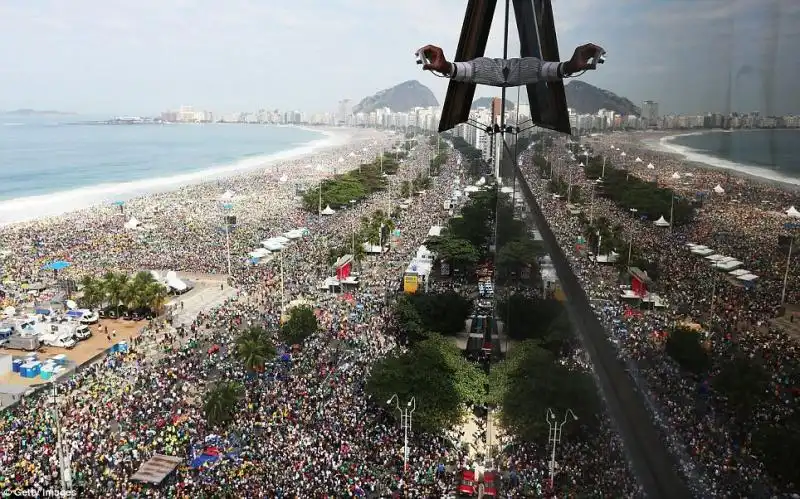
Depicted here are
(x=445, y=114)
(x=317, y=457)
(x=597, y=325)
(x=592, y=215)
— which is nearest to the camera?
(x=597, y=325)

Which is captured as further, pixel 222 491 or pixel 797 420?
pixel 222 491

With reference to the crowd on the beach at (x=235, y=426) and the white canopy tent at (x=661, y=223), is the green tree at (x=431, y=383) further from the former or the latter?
the white canopy tent at (x=661, y=223)

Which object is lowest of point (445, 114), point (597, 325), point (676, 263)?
point (597, 325)

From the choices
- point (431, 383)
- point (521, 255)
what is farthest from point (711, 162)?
point (431, 383)

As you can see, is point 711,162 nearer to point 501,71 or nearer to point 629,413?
point 629,413

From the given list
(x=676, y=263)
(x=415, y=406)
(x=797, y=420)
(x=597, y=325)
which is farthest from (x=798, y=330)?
(x=415, y=406)

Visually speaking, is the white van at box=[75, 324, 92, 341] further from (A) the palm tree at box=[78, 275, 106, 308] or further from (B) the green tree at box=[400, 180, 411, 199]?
(B) the green tree at box=[400, 180, 411, 199]

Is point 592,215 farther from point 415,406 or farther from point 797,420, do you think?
Result: point 415,406
